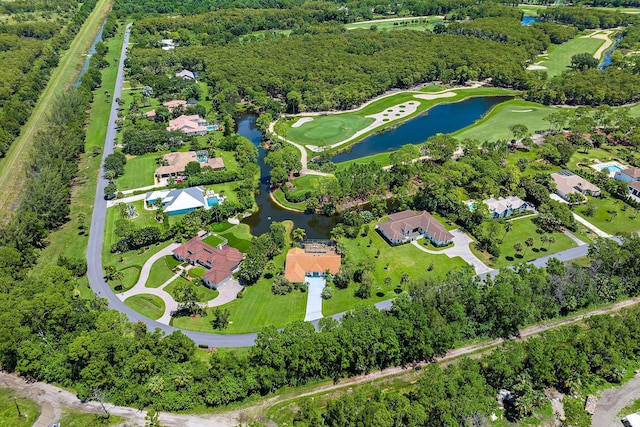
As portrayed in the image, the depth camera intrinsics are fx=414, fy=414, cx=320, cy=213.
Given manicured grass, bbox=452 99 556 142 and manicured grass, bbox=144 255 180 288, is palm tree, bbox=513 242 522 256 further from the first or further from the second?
manicured grass, bbox=144 255 180 288

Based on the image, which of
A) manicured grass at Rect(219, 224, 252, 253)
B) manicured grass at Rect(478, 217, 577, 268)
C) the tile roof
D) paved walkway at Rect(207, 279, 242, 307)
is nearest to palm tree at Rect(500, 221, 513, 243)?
manicured grass at Rect(478, 217, 577, 268)

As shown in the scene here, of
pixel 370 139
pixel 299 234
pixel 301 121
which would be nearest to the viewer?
pixel 299 234

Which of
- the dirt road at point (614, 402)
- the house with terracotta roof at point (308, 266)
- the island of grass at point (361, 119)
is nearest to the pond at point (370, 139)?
the island of grass at point (361, 119)

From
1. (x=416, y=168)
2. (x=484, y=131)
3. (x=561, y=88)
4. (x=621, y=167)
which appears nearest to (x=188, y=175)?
(x=416, y=168)

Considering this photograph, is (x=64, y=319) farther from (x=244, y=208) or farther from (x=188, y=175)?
(x=188, y=175)

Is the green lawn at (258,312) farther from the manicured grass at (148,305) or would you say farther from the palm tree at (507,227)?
the palm tree at (507,227)

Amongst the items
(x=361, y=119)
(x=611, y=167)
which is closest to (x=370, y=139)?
(x=361, y=119)

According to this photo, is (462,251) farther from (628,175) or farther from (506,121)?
(506,121)
